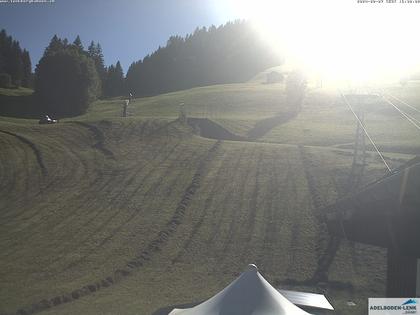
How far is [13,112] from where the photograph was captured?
72062 millimetres

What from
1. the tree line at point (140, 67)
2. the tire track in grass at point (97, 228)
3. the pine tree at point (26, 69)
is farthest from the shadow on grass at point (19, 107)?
the tire track in grass at point (97, 228)

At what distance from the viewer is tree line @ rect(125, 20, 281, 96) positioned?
406 ft

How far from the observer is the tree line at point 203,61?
123625 mm

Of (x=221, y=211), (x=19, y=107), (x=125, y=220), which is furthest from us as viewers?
(x=19, y=107)

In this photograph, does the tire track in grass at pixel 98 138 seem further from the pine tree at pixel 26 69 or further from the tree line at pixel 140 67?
the pine tree at pixel 26 69

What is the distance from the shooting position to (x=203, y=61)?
134625 mm

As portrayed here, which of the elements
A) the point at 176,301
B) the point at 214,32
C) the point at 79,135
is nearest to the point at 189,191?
the point at 176,301

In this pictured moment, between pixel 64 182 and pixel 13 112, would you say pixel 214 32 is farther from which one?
pixel 64 182

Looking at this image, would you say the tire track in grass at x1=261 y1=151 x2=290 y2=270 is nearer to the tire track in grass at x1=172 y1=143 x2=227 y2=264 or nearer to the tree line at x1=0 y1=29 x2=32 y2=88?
the tire track in grass at x1=172 y1=143 x2=227 y2=264

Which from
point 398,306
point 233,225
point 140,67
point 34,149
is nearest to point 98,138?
point 34,149

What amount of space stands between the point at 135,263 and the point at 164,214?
500 cm

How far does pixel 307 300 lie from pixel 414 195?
22.8 ft

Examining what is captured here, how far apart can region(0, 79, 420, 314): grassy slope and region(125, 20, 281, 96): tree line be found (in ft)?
266

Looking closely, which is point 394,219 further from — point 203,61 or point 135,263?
point 203,61
